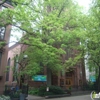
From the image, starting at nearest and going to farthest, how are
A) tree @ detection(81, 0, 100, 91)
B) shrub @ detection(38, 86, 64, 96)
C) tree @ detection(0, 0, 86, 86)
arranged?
tree @ detection(81, 0, 100, 91) < tree @ detection(0, 0, 86, 86) < shrub @ detection(38, 86, 64, 96)

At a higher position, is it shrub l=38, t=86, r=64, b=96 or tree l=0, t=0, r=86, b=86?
tree l=0, t=0, r=86, b=86

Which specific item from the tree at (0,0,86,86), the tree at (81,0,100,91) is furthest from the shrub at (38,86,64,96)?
the tree at (81,0,100,91)

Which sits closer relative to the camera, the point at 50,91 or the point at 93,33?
the point at 93,33

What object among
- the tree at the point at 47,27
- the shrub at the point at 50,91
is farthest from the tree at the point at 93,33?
the shrub at the point at 50,91

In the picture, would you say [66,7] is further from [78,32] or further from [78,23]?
[78,32]

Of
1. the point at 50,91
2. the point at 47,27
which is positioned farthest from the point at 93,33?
the point at 50,91

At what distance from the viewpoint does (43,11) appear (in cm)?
1794

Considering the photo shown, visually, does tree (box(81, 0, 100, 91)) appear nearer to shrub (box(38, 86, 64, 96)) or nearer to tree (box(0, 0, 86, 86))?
tree (box(0, 0, 86, 86))

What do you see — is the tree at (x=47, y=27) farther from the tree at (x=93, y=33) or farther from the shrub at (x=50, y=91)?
the shrub at (x=50, y=91)

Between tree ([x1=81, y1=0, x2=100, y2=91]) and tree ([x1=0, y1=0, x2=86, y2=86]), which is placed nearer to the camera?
tree ([x1=81, y1=0, x2=100, y2=91])

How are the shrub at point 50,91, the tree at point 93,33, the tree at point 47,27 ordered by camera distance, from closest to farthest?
1. the tree at point 93,33
2. the tree at point 47,27
3. the shrub at point 50,91

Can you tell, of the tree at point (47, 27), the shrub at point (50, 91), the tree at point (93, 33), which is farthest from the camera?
the shrub at point (50, 91)

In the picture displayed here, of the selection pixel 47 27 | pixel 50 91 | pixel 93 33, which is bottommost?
pixel 50 91

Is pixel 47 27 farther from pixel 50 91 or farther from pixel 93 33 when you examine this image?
pixel 50 91
